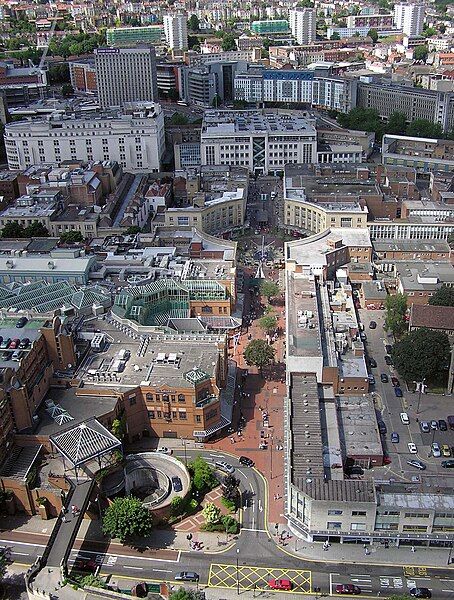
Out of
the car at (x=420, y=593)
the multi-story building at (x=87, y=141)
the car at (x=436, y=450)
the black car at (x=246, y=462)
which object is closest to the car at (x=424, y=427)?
the car at (x=436, y=450)

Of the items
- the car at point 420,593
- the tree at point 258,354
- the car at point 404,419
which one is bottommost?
the car at point 420,593

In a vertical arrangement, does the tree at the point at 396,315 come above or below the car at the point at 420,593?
above

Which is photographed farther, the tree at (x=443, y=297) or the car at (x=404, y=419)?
the tree at (x=443, y=297)

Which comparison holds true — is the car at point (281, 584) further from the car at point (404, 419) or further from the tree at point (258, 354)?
the tree at point (258, 354)

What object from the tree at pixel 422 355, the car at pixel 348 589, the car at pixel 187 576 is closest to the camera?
the car at pixel 348 589

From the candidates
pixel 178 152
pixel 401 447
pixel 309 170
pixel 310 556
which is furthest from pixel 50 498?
pixel 178 152

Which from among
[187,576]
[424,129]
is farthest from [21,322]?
[424,129]

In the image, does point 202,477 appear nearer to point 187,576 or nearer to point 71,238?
point 187,576
